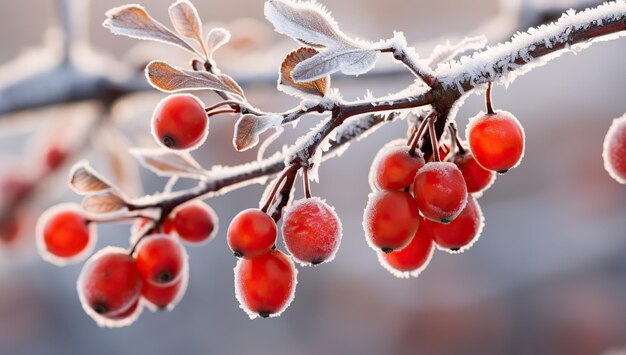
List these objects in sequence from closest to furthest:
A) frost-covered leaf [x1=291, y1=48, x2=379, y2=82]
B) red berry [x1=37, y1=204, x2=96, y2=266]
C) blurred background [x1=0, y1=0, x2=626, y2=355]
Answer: frost-covered leaf [x1=291, y1=48, x2=379, y2=82]
red berry [x1=37, y1=204, x2=96, y2=266]
blurred background [x1=0, y1=0, x2=626, y2=355]

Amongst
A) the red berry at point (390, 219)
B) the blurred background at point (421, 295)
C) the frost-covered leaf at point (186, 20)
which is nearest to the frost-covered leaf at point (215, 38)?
the frost-covered leaf at point (186, 20)

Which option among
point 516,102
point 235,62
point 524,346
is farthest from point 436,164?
point 516,102

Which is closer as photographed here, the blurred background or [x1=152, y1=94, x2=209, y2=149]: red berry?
[x1=152, y1=94, x2=209, y2=149]: red berry

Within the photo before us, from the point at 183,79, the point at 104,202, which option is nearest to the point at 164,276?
the point at 104,202

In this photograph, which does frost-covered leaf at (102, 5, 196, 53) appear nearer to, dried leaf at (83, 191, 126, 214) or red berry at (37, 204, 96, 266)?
dried leaf at (83, 191, 126, 214)

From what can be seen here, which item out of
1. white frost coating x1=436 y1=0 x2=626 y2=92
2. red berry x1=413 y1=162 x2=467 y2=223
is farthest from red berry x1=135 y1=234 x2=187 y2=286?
white frost coating x1=436 y1=0 x2=626 y2=92

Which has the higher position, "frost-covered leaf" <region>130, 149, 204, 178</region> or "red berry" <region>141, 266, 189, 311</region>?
"frost-covered leaf" <region>130, 149, 204, 178</region>

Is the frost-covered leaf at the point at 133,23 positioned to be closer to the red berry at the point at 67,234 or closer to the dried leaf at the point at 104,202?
the dried leaf at the point at 104,202
